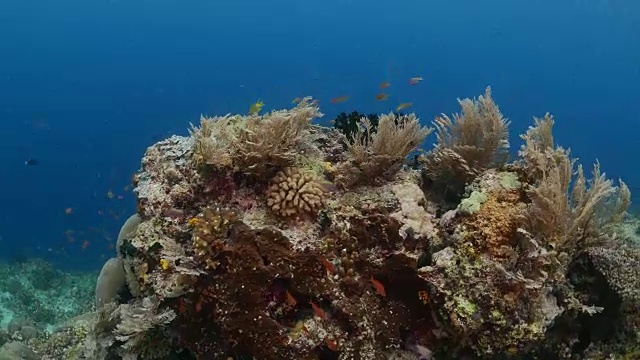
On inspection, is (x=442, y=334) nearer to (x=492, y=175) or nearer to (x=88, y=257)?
(x=492, y=175)

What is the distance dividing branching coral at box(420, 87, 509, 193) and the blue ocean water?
5428 centimetres

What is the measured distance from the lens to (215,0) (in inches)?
5561

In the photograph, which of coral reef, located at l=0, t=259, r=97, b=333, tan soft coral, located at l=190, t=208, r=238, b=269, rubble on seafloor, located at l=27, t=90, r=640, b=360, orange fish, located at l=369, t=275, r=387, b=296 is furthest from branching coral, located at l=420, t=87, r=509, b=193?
coral reef, located at l=0, t=259, r=97, b=333

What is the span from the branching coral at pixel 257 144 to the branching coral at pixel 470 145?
1738mm

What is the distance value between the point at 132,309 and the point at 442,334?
3.41 m

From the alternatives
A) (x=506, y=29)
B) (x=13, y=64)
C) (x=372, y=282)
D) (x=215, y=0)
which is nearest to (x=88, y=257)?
(x=372, y=282)

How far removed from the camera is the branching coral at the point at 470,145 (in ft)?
18.6

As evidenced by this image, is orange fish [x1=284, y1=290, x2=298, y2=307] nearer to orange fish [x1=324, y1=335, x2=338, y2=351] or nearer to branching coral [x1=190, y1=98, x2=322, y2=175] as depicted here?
orange fish [x1=324, y1=335, x2=338, y2=351]

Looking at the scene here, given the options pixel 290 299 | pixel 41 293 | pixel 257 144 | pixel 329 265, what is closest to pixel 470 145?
pixel 329 265

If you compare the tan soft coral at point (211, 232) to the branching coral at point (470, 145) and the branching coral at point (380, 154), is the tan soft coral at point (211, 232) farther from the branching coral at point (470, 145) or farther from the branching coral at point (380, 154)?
the branching coral at point (470, 145)

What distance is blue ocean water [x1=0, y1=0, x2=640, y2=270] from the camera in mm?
79062

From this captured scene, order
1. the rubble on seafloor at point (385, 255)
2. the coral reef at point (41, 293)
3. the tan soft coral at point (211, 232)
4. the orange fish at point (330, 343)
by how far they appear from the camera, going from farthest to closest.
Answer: the coral reef at point (41, 293), the tan soft coral at point (211, 232), the orange fish at point (330, 343), the rubble on seafloor at point (385, 255)

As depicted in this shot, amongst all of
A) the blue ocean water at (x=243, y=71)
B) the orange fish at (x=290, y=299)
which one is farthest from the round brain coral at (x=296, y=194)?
the blue ocean water at (x=243, y=71)

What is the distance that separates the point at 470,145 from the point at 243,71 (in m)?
112
